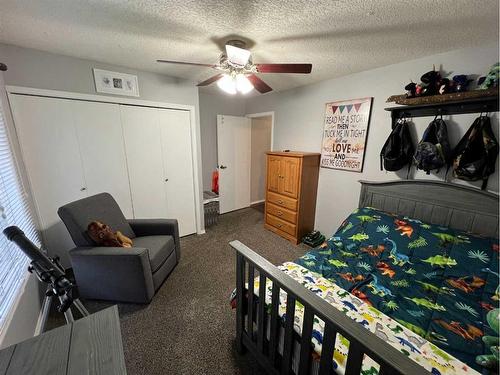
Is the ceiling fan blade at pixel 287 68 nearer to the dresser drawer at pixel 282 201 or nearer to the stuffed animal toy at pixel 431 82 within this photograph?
the stuffed animal toy at pixel 431 82

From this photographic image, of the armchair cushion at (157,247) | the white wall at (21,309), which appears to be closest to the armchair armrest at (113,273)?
the armchair cushion at (157,247)

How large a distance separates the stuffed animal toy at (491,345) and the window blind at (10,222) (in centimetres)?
242

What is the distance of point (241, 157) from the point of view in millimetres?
4195

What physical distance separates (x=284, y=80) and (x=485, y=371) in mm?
3035

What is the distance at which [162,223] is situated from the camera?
92.0 inches

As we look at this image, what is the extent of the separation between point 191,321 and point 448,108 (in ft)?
9.76

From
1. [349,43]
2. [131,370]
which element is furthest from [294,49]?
[131,370]

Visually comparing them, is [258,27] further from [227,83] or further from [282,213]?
[282,213]

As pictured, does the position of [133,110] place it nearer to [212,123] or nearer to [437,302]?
[212,123]

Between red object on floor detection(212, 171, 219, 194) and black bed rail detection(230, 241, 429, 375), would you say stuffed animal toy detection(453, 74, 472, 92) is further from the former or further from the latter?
red object on floor detection(212, 171, 219, 194)

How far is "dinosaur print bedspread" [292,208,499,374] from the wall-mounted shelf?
1044mm

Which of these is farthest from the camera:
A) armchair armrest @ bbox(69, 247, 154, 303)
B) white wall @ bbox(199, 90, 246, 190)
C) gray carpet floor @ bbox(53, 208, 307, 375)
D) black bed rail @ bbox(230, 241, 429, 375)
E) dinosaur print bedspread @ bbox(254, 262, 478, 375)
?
white wall @ bbox(199, 90, 246, 190)

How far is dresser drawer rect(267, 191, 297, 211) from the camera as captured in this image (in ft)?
9.64

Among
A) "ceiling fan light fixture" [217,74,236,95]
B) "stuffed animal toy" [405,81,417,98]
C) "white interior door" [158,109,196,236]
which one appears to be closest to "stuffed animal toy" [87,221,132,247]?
"white interior door" [158,109,196,236]
